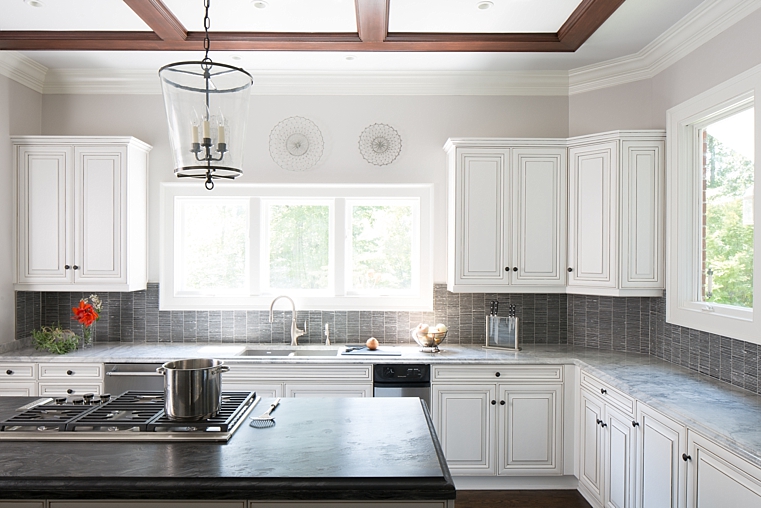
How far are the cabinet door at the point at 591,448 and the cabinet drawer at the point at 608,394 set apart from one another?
54mm

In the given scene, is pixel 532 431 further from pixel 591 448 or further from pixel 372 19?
pixel 372 19

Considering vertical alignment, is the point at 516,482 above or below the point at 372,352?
below

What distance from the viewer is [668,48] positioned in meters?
3.48

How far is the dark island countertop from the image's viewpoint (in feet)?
5.15

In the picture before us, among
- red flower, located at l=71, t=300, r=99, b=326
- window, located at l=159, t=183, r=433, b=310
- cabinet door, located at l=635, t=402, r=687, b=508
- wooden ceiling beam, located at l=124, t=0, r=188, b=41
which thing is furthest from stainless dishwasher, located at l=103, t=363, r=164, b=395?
cabinet door, located at l=635, t=402, r=687, b=508

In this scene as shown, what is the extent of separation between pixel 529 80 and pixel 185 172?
3147 millimetres

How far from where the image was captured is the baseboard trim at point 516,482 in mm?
3750

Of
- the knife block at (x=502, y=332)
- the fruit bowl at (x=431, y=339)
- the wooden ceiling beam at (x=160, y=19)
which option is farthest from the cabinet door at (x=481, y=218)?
the wooden ceiling beam at (x=160, y=19)

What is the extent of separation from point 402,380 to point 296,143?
6.47 feet

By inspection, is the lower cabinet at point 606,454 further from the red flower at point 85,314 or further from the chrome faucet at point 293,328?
the red flower at point 85,314

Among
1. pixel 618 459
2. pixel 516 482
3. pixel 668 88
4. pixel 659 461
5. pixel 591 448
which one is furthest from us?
pixel 516 482

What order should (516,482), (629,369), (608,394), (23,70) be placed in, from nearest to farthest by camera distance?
(608,394)
(629,369)
(516,482)
(23,70)

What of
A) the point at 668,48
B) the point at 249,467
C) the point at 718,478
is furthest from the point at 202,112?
the point at 668,48

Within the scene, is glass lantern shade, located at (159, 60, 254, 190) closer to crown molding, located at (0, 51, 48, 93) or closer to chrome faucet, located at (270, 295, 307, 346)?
chrome faucet, located at (270, 295, 307, 346)
